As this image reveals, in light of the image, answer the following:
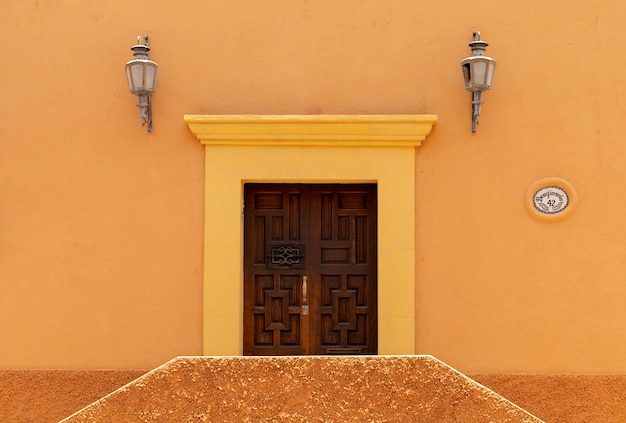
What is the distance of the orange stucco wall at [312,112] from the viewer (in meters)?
6.61

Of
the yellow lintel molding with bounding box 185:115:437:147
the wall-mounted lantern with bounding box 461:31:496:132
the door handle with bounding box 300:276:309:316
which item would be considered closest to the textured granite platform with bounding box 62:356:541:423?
the door handle with bounding box 300:276:309:316

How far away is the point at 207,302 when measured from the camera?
6629 millimetres

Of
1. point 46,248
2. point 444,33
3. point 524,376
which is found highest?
point 444,33

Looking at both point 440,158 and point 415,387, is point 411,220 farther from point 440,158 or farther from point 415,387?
point 415,387

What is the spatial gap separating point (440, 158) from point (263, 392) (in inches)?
132

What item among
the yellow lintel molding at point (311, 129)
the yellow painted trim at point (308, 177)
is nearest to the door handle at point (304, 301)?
the yellow painted trim at point (308, 177)

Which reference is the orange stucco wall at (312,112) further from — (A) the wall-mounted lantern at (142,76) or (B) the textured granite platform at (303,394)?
(B) the textured granite platform at (303,394)

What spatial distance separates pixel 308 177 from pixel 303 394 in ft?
9.86

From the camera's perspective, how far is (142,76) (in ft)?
21.4

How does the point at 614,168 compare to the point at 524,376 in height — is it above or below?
above

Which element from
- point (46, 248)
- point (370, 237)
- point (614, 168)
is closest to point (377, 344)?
point (370, 237)

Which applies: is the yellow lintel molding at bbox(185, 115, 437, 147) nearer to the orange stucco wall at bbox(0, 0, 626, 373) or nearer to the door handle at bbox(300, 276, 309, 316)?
the orange stucco wall at bbox(0, 0, 626, 373)

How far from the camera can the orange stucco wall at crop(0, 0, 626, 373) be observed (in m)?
6.61

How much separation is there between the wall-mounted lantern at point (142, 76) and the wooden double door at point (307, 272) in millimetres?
1122
